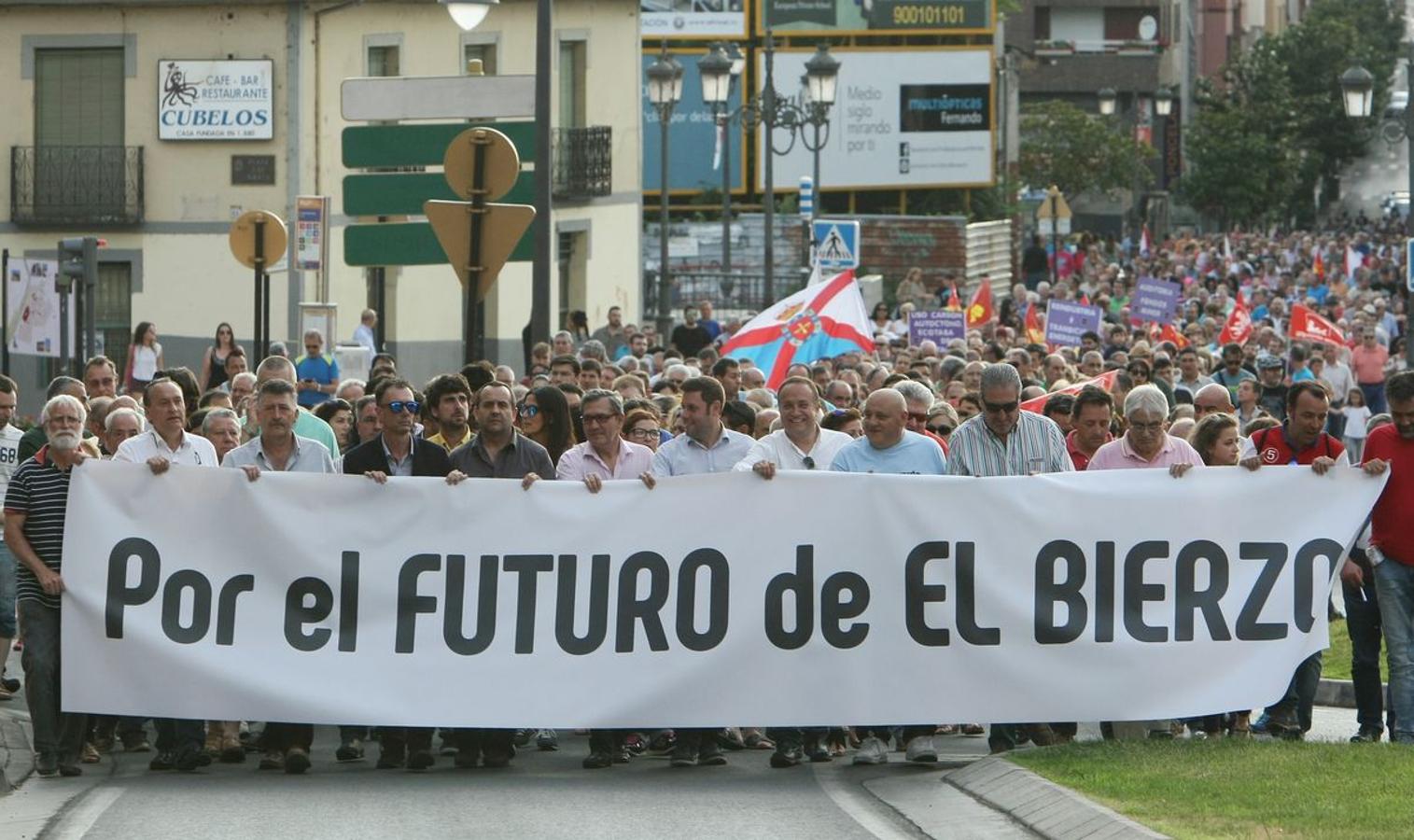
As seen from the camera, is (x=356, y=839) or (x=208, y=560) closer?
(x=356, y=839)

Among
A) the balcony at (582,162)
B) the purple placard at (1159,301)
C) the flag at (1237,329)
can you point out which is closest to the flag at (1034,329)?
the purple placard at (1159,301)

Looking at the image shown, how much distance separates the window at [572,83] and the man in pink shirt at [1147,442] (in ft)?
99.2

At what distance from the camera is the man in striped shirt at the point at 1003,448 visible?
11.8 meters

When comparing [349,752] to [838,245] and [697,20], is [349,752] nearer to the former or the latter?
[838,245]

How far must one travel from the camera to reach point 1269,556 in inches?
464

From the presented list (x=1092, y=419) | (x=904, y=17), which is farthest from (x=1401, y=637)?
(x=904, y=17)

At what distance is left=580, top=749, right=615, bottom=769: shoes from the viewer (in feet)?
38.9

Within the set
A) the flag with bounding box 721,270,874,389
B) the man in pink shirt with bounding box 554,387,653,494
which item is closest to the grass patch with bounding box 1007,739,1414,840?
the man in pink shirt with bounding box 554,387,653,494

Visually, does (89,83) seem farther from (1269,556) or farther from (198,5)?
(1269,556)

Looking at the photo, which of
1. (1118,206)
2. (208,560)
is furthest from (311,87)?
(1118,206)

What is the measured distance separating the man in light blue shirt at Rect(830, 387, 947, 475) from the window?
3034 cm

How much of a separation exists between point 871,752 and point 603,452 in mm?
1954

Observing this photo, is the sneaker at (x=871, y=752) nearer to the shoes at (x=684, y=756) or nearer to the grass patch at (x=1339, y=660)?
the shoes at (x=684, y=756)

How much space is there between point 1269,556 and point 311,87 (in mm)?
25889
